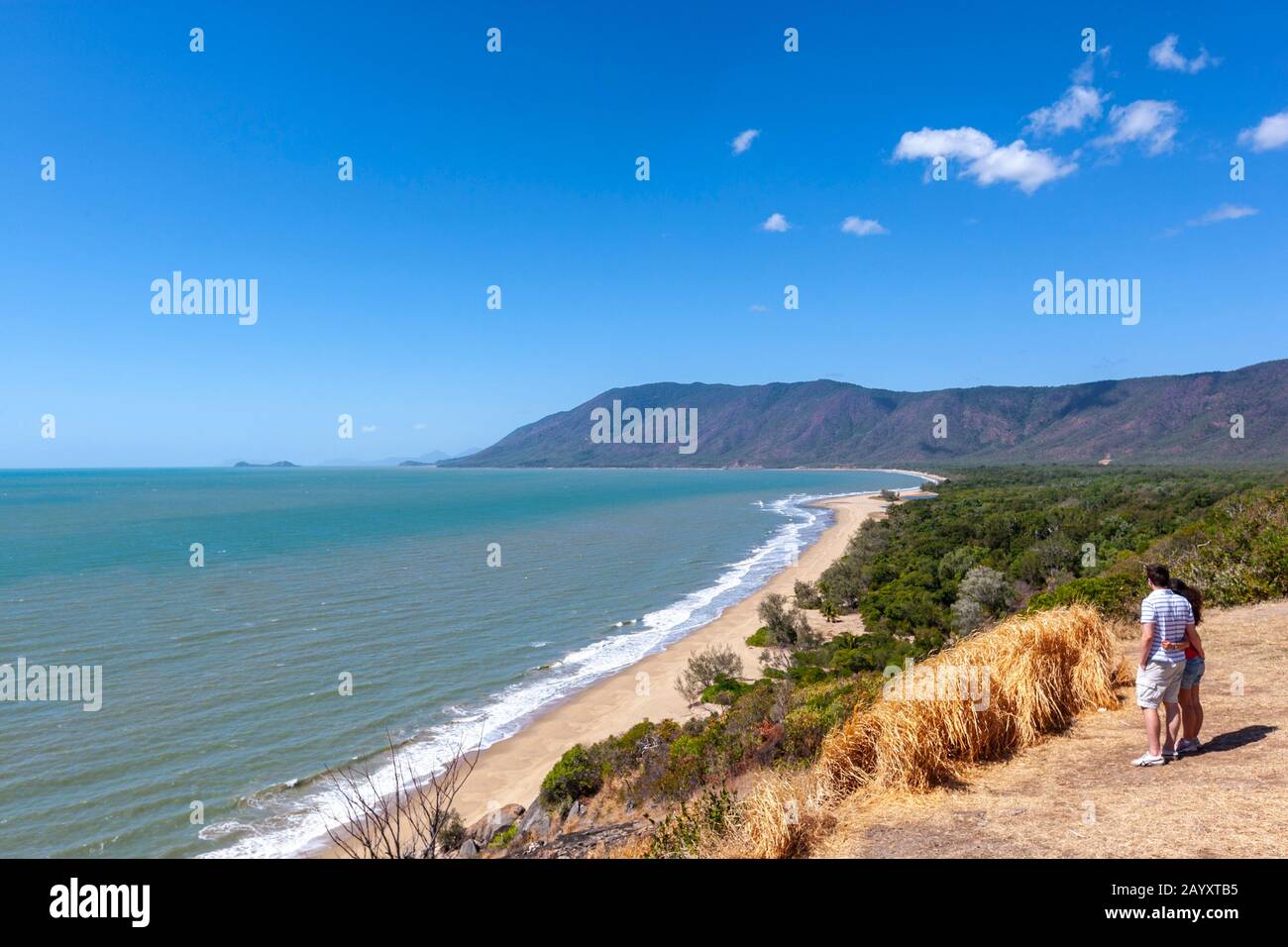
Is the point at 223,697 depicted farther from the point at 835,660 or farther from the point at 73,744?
the point at 835,660

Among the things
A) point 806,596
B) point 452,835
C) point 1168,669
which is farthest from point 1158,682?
point 806,596

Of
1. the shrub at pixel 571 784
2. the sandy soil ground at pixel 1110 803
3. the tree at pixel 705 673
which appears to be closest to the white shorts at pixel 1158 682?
the sandy soil ground at pixel 1110 803

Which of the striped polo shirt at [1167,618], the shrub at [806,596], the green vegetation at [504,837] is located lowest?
the green vegetation at [504,837]

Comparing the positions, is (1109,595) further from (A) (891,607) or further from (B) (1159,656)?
(A) (891,607)

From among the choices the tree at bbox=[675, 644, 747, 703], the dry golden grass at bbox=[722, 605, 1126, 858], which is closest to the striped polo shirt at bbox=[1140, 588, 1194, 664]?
the dry golden grass at bbox=[722, 605, 1126, 858]

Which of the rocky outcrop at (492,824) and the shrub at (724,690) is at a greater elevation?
the shrub at (724,690)

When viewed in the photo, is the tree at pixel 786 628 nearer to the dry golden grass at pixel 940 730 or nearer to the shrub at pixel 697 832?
the dry golden grass at pixel 940 730
